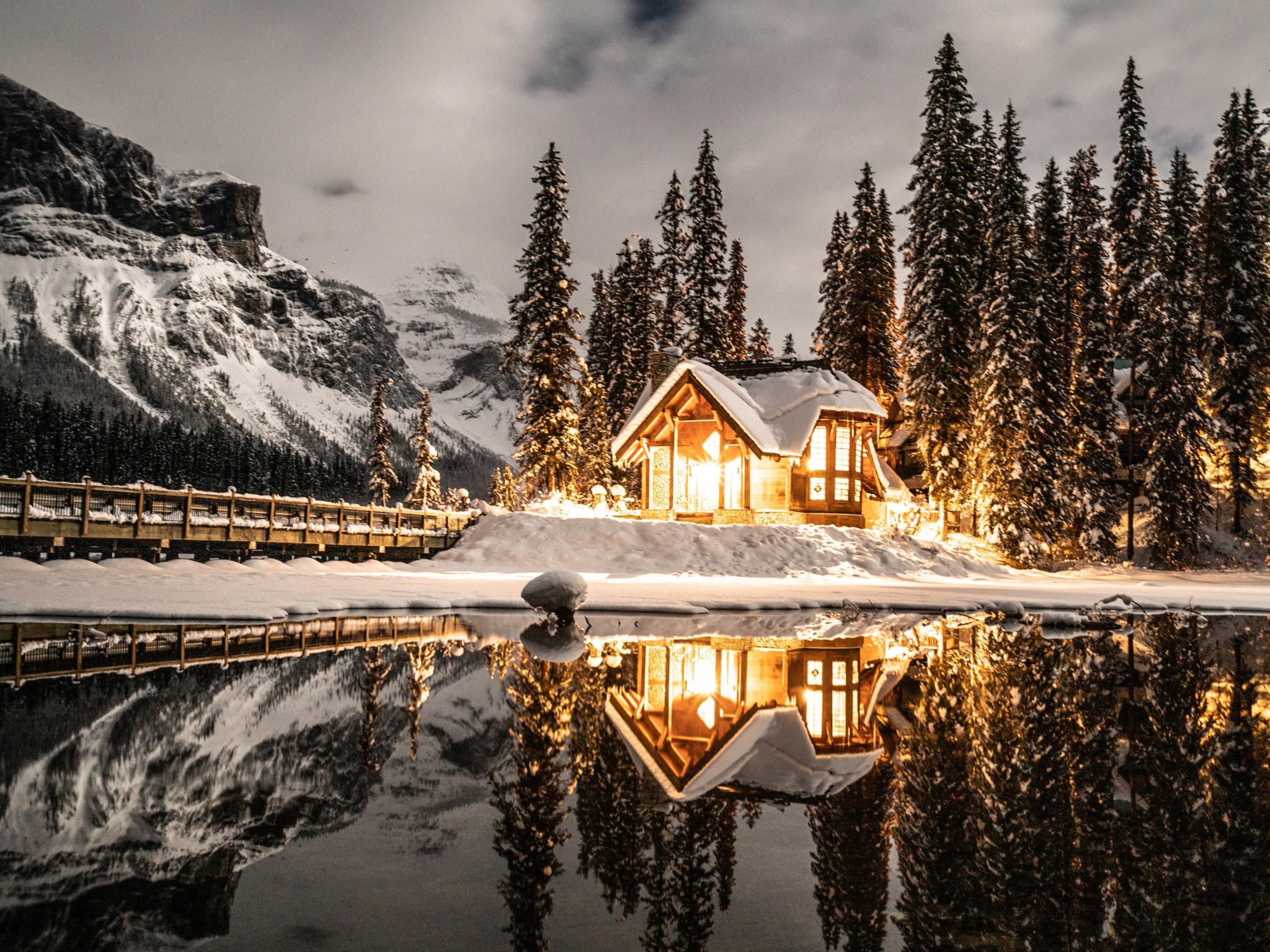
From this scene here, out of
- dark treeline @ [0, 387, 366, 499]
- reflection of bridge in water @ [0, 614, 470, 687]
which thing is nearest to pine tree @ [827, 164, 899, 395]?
reflection of bridge in water @ [0, 614, 470, 687]

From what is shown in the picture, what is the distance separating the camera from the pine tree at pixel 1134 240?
1635 inches

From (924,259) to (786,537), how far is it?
16253 mm

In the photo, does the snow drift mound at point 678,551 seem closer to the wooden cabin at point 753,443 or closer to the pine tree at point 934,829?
the wooden cabin at point 753,443

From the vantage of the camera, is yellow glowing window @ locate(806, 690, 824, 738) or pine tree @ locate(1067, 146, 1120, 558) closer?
yellow glowing window @ locate(806, 690, 824, 738)

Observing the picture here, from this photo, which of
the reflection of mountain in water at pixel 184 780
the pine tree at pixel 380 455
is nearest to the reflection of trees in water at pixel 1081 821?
the reflection of mountain in water at pixel 184 780

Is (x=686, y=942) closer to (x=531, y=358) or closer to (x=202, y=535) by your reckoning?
(x=202, y=535)

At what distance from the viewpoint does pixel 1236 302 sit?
40.9m

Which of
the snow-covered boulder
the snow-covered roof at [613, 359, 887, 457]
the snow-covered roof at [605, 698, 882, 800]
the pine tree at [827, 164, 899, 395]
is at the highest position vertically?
the pine tree at [827, 164, 899, 395]

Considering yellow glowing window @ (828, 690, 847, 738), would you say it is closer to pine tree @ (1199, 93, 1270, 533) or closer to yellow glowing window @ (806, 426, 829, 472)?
yellow glowing window @ (806, 426, 829, 472)

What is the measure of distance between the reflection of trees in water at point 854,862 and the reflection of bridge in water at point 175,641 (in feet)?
25.8

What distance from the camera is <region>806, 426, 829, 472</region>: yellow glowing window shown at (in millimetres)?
37969

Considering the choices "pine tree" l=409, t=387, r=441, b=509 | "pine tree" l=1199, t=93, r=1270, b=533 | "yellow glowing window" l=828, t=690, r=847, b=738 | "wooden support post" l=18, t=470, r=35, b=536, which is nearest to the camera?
"yellow glowing window" l=828, t=690, r=847, b=738

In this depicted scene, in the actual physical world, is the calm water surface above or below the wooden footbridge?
below

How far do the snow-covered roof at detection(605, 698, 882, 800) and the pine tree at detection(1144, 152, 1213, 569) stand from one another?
37398mm
